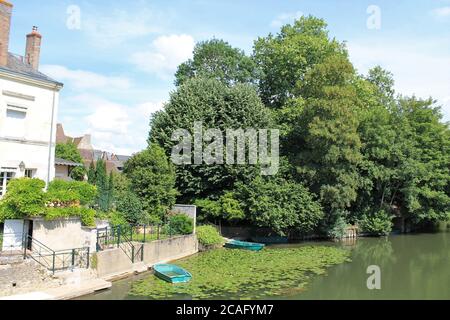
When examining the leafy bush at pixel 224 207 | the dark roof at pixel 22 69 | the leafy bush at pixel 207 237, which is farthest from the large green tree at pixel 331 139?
Result: the dark roof at pixel 22 69

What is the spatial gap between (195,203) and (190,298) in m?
15.9

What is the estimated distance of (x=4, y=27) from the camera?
66.4 feet

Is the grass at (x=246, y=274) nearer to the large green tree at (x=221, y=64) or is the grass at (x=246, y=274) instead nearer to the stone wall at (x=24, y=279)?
the stone wall at (x=24, y=279)

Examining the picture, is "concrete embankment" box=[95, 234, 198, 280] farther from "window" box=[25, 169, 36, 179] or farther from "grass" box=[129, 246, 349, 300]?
"window" box=[25, 169, 36, 179]

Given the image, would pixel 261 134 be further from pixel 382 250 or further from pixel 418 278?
pixel 418 278

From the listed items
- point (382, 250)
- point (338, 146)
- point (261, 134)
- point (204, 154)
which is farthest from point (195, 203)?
point (382, 250)

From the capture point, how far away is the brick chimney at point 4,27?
19891mm

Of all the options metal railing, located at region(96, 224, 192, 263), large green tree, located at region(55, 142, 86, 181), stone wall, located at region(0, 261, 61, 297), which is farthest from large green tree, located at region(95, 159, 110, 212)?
stone wall, located at region(0, 261, 61, 297)

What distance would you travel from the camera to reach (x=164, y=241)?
23750 millimetres

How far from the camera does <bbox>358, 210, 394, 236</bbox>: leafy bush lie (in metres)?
36.4

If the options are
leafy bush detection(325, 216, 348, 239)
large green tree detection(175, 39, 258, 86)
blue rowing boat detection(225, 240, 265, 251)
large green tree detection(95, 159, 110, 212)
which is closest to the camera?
blue rowing boat detection(225, 240, 265, 251)

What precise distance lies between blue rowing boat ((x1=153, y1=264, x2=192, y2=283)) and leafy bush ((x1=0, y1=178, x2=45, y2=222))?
5939 mm

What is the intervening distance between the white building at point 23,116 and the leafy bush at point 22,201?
3.11 metres
